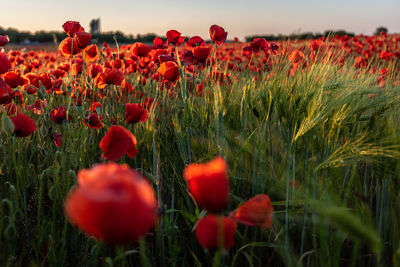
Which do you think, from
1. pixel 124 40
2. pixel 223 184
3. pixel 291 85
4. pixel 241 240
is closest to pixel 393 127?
pixel 291 85

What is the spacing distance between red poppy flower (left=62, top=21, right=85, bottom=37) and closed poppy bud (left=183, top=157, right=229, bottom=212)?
1292mm

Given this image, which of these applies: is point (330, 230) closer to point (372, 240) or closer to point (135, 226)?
point (372, 240)

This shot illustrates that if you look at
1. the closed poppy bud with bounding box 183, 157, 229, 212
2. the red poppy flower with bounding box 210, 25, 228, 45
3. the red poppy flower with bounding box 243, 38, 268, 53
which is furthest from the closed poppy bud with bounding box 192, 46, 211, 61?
the closed poppy bud with bounding box 183, 157, 229, 212

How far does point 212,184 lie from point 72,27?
1.34 m

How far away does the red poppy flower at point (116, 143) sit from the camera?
731 mm

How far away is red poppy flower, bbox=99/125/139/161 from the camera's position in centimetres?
73

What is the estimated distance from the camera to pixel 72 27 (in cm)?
155

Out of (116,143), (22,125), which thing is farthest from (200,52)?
(116,143)

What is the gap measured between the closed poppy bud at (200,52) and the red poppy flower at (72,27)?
0.50m

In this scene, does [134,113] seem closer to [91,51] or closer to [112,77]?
[112,77]

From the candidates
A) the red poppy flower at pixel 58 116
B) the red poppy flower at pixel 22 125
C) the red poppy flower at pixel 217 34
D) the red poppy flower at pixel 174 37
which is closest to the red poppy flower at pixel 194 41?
the red poppy flower at pixel 174 37

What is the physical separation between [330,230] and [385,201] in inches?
7.8

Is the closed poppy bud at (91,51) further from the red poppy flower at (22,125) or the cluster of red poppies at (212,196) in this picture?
the cluster of red poppies at (212,196)

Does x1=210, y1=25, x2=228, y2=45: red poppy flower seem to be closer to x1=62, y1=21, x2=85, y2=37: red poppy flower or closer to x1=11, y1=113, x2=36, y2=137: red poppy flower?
x1=62, y1=21, x2=85, y2=37: red poppy flower
